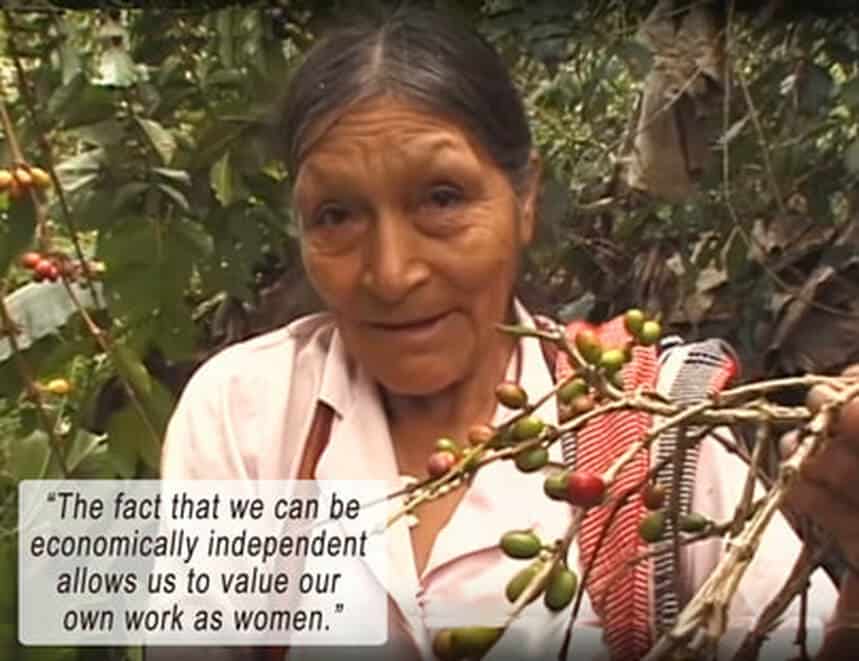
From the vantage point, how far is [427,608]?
756mm

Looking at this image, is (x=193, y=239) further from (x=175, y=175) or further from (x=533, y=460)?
(x=533, y=460)

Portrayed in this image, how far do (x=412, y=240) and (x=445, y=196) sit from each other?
1.1 inches

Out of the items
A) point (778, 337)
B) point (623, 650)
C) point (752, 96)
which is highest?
point (752, 96)

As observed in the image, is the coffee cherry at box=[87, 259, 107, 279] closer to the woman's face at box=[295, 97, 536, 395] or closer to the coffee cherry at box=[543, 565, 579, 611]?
the woman's face at box=[295, 97, 536, 395]

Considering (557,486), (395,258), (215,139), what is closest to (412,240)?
(395,258)

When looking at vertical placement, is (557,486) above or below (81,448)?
above

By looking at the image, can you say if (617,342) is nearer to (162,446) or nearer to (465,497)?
(465,497)

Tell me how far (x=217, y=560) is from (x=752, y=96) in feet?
1.11

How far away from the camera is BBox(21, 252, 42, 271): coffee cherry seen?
807 mm

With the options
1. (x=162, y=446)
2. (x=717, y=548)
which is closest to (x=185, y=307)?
(x=162, y=446)

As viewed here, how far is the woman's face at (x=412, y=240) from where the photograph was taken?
0.75 metres

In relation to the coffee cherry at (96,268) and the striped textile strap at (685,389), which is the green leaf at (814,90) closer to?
the striped textile strap at (685,389)
